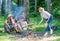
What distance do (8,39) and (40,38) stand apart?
1.48 m

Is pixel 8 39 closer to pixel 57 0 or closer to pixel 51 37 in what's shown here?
pixel 51 37

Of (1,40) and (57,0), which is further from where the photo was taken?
(57,0)

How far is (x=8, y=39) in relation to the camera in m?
11.9

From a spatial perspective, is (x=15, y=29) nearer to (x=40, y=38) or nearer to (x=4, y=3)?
(x=40, y=38)

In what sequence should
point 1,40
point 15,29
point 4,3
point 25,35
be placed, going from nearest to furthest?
1. point 1,40
2. point 25,35
3. point 15,29
4. point 4,3

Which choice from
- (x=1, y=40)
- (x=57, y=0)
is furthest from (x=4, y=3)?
(x=1, y=40)

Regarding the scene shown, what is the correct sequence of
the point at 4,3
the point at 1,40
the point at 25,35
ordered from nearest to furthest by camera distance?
the point at 1,40, the point at 25,35, the point at 4,3

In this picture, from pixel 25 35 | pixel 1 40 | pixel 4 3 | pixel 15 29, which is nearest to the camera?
pixel 1 40

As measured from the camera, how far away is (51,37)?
1235 cm

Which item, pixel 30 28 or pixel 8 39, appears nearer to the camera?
pixel 8 39

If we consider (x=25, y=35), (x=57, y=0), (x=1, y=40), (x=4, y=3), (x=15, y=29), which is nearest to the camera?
(x=1, y=40)

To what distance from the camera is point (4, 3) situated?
40031 millimetres

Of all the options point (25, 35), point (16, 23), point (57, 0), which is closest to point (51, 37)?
point (25, 35)

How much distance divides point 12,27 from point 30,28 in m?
0.96
